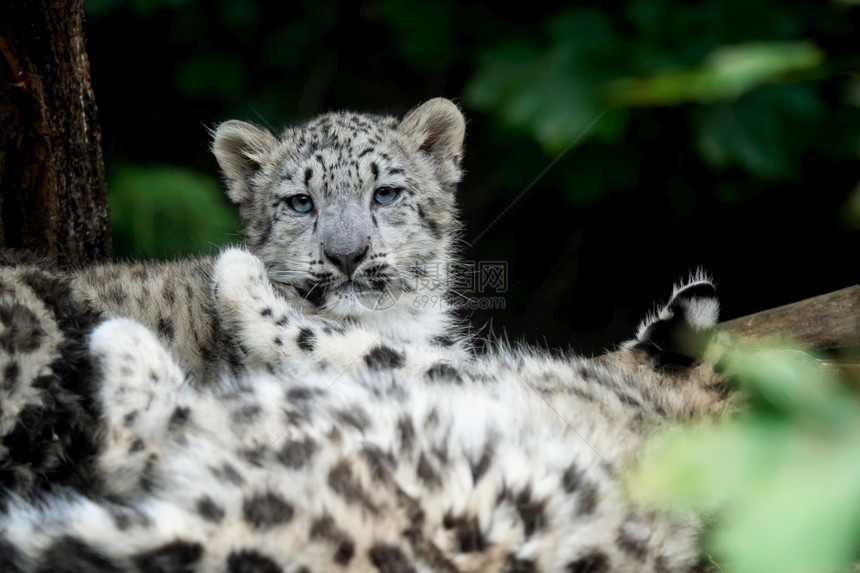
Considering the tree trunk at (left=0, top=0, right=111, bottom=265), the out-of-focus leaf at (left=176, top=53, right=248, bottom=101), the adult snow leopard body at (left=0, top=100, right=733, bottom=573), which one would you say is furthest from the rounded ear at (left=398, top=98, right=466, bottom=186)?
the out-of-focus leaf at (left=176, top=53, right=248, bottom=101)

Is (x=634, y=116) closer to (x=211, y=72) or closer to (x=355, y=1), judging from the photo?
(x=355, y=1)

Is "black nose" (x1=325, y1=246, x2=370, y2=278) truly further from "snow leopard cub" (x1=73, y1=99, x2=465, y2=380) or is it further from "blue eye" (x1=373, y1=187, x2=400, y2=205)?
"blue eye" (x1=373, y1=187, x2=400, y2=205)

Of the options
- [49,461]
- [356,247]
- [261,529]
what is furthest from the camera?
[356,247]

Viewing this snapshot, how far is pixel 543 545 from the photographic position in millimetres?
1990

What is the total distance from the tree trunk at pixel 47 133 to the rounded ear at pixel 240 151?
2.09ft

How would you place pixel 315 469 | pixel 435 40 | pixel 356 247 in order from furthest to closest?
1. pixel 435 40
2. pixel 356 247
3. pixel 315 469

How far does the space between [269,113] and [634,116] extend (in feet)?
7.13

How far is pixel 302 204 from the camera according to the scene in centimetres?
396

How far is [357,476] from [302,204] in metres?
2.13

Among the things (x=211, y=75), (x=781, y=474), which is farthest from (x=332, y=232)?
(x=781, y=474)

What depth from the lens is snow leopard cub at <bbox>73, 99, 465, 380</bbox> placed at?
11.3ft

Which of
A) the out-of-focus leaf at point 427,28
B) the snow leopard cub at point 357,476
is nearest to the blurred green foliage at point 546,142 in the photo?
the out-of-focus leaf at point 427,28

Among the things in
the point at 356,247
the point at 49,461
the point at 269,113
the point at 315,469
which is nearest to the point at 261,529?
the point at 315,469

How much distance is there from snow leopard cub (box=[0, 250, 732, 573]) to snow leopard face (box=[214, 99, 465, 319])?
1.01 m
